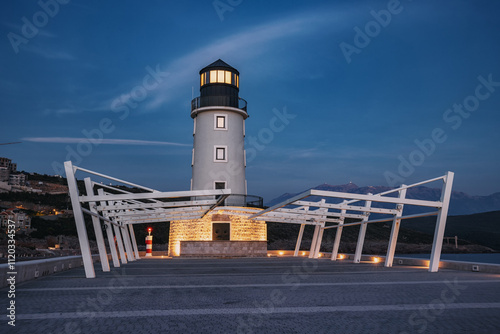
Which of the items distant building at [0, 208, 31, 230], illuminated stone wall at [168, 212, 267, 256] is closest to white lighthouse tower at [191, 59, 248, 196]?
illuminated stone wall at [168, 212, 267, 256]

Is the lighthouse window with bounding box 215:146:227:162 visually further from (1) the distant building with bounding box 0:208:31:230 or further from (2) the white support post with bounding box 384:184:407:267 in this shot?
(1) the distant building with bounding box 0:208:31:230

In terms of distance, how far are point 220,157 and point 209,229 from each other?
4.98 metres

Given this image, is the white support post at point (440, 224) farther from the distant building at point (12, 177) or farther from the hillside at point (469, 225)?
the hillside at point (469, 225)

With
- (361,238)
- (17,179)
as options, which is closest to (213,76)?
(361,238)

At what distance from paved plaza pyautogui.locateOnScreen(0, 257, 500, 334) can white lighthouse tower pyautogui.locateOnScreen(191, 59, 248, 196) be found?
20.9 m

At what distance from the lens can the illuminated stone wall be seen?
3012 centimetres

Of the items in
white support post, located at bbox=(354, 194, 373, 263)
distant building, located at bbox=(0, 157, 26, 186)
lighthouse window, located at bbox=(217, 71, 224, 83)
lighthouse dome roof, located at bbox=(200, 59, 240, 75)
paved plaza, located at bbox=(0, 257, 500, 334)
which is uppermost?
distant building, located at bbox=(0, 157, 26, 186)

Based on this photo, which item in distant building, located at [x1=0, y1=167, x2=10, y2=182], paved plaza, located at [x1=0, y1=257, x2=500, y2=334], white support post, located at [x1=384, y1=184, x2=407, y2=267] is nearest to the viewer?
paved plaza, located at [x1=0, y1=257, x2=500, y2=334]

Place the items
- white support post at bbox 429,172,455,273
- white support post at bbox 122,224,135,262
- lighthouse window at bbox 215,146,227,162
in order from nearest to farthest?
white support post at bbox 429,172,455,273 < white support post at bbox 122,224,135,262 < lighthouse window at bbox 215,146,227,162

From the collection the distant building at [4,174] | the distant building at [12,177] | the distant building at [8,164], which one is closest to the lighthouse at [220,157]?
the distant building at [12,177]

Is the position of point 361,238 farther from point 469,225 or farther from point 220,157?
point 469,225

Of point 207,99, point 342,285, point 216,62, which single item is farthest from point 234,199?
point 342,285

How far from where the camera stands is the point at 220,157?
31234mm

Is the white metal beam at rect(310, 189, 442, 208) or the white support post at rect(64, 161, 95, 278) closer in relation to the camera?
the white metal beam at rect(310, 189, 442, 208)
